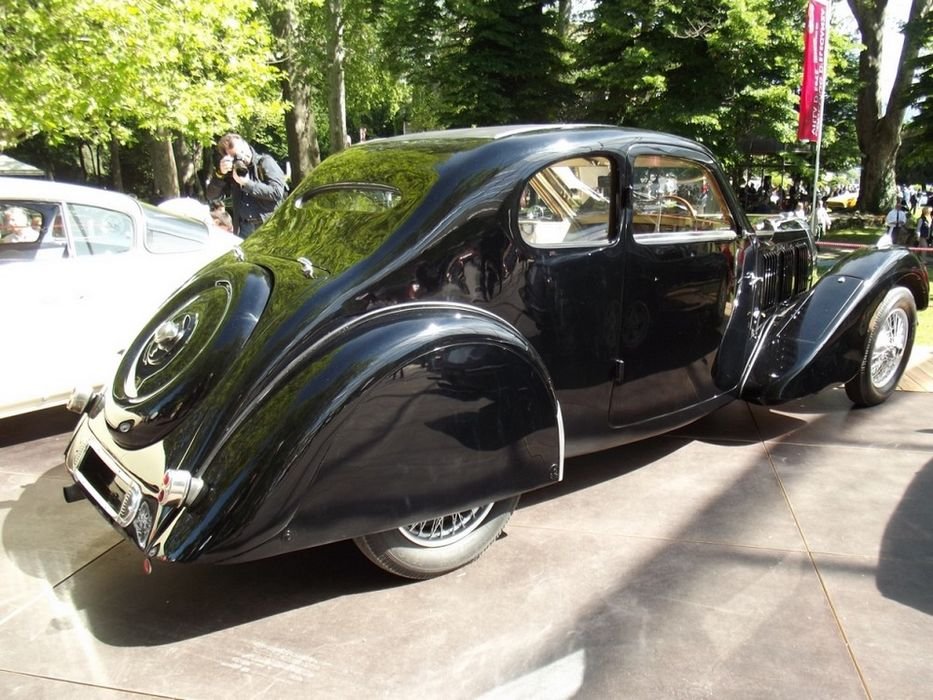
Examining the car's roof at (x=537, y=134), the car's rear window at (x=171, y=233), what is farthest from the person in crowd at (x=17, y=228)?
the car's roof at (x=537, y=134)

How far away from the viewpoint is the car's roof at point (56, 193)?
459 cm

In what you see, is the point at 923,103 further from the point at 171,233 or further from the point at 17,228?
the point at 17,228

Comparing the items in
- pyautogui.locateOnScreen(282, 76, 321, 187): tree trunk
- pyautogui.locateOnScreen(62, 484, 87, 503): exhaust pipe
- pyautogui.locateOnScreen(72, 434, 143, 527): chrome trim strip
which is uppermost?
pyautogui.locateOnScreen(282, 76, 321, 187): tree trunk

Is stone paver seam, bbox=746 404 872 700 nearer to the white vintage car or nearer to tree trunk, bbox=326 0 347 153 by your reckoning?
the white vintage car

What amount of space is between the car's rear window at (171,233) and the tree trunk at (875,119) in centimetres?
2078

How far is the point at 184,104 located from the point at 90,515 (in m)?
7.50

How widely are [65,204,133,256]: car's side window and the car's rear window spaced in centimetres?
16

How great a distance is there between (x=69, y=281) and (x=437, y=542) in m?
3.17

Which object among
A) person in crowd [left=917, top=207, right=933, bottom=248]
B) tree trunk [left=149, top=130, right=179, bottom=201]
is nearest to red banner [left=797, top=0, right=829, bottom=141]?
person in crowd [left=917, top=207, right=933, bottom=248]

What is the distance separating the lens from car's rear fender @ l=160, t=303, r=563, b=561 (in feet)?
7.91

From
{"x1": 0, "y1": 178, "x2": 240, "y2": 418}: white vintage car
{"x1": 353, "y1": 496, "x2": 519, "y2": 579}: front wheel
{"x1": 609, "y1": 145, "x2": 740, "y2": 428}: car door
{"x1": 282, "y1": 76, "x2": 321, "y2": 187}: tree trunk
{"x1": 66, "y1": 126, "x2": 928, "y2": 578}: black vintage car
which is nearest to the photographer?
{"x1": 66, "y1": 126, "x2": 928, "y2": 578}: black vintage car

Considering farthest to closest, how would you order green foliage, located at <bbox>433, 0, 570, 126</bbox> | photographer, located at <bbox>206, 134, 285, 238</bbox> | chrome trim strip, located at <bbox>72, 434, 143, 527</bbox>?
green foliage, located at <bbox>433, 0, 570, 126</bbox> < photographer, located at <bbox>206, 134, 285, 238</bbox> < chrome trim strip, located at <bbox>72, 434, 143, 527</bbox>

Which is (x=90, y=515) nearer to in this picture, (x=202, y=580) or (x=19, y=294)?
(x=202, y=580)

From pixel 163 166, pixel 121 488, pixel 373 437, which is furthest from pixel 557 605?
pixel 163 166
